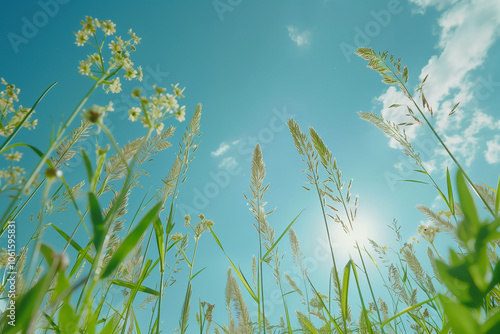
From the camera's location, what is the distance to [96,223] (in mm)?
500

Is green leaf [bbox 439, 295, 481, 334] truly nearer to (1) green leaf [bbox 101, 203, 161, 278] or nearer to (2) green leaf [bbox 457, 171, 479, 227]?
(2) green leaf [bbox 457, 171, 479, 227]

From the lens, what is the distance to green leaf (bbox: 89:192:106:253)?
475mm

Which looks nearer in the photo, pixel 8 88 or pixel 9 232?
pixel 9 232

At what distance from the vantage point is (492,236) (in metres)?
0.26

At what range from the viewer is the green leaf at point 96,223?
0.48 meters

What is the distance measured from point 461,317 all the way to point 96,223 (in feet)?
1.79

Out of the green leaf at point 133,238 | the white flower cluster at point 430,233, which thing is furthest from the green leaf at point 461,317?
the white flower cluster at point 430,233

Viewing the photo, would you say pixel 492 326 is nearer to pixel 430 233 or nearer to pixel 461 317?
pixel 461 317

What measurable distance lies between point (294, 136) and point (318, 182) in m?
0.42

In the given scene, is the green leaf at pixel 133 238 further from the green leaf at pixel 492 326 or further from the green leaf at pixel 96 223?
the green leaf at pixel 492 326

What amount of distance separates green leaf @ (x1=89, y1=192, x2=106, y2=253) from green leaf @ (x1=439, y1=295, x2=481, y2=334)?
1.61 ft

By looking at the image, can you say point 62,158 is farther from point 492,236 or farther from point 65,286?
point 492,236

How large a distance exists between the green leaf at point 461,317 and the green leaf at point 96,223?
1.61ft

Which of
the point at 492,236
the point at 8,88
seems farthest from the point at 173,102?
the point at 8,88
